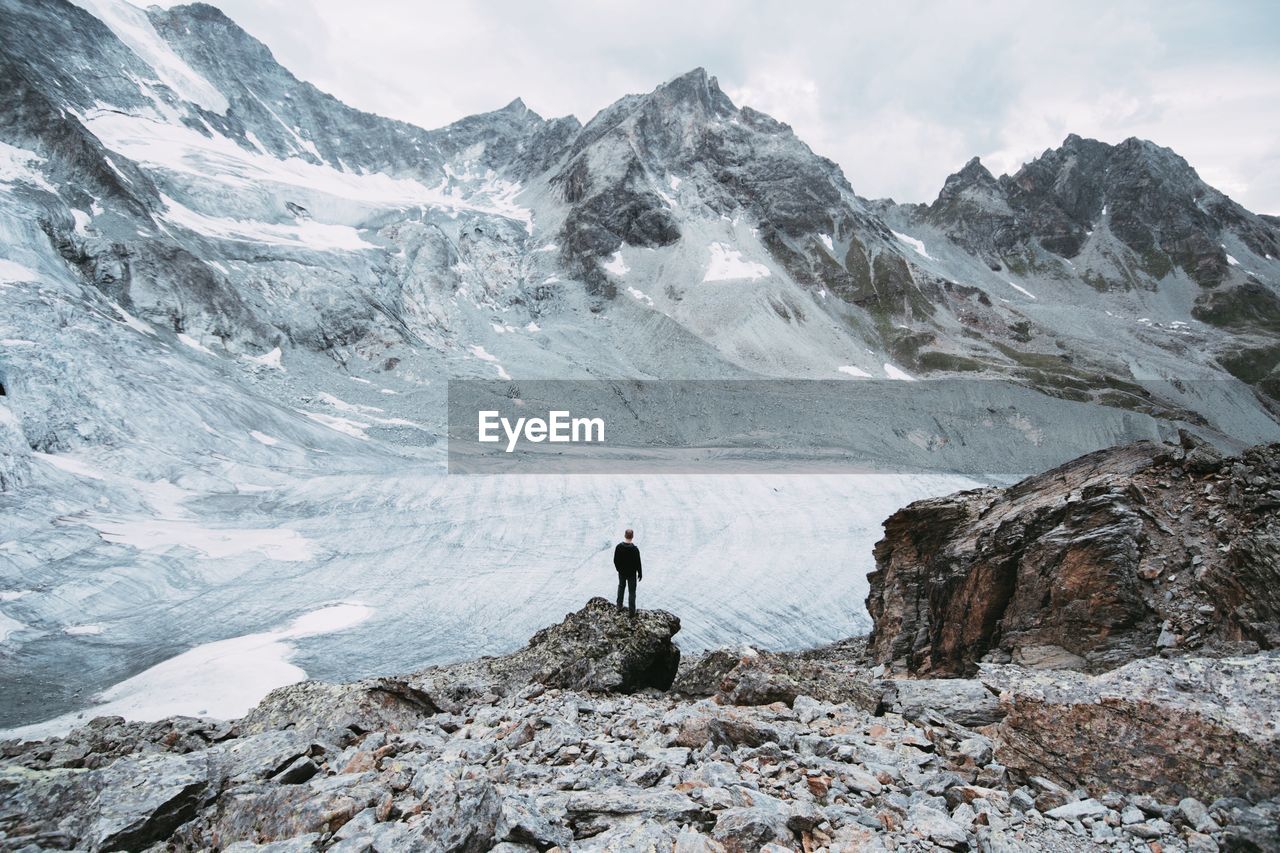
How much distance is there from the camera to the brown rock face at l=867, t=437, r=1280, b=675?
818 cm

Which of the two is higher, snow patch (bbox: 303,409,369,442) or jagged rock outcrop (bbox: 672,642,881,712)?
snow patch (bbox: 303,409,369,442)

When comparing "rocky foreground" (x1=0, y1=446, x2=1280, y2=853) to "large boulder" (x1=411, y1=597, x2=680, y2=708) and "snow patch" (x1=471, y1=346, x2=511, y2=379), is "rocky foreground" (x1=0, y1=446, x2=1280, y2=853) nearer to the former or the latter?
"large boulder" (x1=411, y1=597, x2=680, y2=708)

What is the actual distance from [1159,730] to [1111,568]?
466 cm

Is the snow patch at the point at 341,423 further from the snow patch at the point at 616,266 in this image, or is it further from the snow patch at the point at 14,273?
the snow patch at the point at 616,266

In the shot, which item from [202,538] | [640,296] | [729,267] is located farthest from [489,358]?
[202,538]

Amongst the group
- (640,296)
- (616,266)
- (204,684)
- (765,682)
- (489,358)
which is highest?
(616,266)

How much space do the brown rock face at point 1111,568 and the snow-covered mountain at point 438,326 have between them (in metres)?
12.4

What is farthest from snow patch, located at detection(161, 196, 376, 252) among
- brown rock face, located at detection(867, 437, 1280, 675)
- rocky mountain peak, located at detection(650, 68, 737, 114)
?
brown rock face, located at detection(867, 437, 1280, 675)

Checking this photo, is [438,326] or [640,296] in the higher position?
[640,296]

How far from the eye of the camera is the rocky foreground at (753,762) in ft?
14.6

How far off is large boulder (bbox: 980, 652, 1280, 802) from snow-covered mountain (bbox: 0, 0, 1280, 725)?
677 inches

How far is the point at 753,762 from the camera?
555 cm

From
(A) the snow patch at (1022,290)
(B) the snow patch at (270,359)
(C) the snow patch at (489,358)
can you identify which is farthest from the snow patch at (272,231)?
(A) the snow patch at (1022,290)

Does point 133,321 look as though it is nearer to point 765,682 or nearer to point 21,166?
point 21,166
